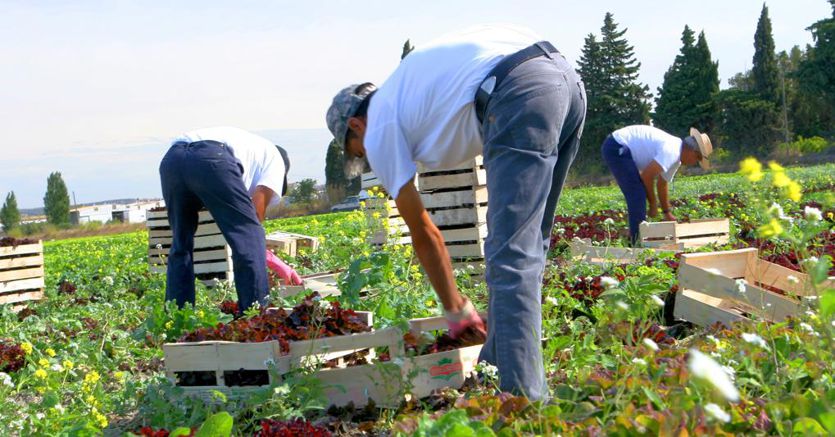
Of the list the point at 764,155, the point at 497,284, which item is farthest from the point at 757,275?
the point at 764,155

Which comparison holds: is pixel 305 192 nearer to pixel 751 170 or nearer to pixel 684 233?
pixel 684 233

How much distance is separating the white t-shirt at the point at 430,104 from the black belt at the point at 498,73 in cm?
3

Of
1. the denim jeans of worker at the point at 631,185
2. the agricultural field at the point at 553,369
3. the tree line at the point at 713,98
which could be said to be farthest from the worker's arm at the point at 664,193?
the tree line at the point at 713,98

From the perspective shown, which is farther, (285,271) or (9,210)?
(9,210)

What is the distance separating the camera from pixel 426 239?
3.12 m

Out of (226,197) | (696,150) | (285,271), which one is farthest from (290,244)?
(226,197)

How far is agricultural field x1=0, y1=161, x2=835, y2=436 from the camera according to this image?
204cm

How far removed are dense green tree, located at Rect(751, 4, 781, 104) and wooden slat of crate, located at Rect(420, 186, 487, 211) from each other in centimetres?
4435

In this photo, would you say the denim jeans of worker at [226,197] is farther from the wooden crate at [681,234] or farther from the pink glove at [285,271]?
the wooden crate at [681,234]

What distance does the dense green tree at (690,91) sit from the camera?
4803 centimetres

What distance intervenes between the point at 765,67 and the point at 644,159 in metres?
43.0

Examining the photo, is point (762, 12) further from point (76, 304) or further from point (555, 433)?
point (555, 433)

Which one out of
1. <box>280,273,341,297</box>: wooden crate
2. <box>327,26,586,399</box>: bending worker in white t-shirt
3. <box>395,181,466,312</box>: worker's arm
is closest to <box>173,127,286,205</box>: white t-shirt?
<box>280,273,341,297</box>: wooden crate

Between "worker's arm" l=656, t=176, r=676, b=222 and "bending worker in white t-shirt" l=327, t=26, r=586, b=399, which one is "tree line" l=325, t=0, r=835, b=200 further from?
"bending worker in white t-shirt" l=327, t=26, r=586, b=399
